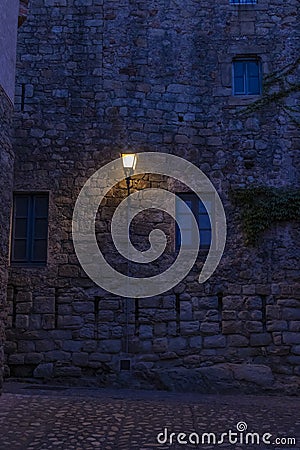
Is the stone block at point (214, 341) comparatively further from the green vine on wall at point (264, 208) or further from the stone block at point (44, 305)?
the stone block at point (44, 305)

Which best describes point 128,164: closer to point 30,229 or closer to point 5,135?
point 30,229

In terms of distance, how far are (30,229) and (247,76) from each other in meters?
4.35

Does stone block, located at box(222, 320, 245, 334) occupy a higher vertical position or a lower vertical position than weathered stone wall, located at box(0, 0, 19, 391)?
lower

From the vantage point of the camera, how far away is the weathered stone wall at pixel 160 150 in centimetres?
722

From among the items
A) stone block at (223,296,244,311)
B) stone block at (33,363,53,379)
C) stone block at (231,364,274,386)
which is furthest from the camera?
stone block at (223,296,244,311)

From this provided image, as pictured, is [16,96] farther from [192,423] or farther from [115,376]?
[192,423]

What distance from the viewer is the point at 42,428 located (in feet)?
14.5

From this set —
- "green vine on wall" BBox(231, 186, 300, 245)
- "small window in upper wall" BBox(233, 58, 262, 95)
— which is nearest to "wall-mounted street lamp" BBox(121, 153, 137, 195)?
"green vine on wall" BBox(231, 186, 300, 245)

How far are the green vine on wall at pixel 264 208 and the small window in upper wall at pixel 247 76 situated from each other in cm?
175

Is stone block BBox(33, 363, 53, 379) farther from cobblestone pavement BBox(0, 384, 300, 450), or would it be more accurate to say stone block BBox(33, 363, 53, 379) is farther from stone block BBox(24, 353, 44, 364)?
cobblestone pavement BBox(0, 384, 300, 450)

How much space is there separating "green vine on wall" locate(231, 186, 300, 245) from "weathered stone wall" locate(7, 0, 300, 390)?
0.15 metres

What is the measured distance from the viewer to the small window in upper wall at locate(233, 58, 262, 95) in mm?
8242

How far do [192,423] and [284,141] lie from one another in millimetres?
4853

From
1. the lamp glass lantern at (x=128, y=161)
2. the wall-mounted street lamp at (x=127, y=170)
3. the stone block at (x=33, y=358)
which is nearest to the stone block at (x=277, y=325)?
the wall-mounted street lamp at (x=127, y=170)
